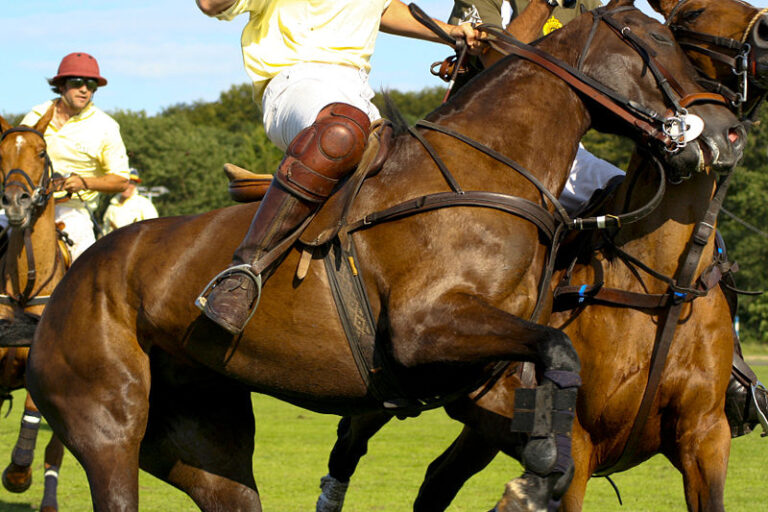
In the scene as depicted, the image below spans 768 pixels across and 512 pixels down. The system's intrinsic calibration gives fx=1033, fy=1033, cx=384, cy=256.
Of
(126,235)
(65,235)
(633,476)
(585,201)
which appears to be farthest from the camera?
(633,476)

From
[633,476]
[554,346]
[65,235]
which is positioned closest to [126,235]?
[554,346]

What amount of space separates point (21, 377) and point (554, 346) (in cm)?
610

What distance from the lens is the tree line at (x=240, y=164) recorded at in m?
36.5

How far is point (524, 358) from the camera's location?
4.19 m

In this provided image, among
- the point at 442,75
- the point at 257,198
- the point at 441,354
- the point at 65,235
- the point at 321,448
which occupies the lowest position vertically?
the point at 321,448

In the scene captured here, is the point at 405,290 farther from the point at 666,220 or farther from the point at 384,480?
the point at 384,480

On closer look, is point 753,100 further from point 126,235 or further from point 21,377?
point 21,377

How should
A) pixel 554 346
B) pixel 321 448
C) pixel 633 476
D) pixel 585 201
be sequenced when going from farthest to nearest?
pixel 321 448
pixel 633 476
pixel 585 201
pixel 554 346

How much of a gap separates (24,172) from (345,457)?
403 centimetres

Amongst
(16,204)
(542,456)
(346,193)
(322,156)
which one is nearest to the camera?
(542,456)

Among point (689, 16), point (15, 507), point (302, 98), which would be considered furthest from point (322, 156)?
point (15, 507)

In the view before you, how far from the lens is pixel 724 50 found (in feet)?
16.4

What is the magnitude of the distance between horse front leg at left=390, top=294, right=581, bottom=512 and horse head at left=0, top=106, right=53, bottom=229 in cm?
556

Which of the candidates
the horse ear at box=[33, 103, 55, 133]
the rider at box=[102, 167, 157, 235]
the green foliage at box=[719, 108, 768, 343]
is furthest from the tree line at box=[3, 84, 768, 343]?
the horse ear at box=[33, 103, 55, 133]
